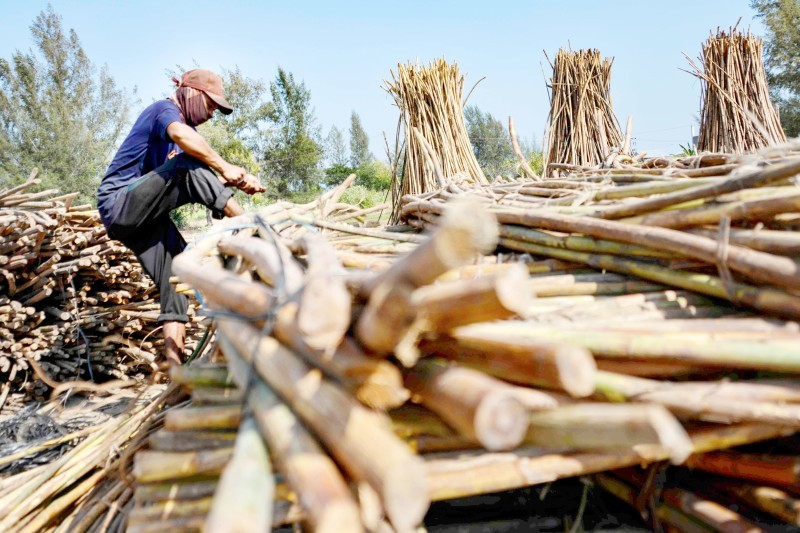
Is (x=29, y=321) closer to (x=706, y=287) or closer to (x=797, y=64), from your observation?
(x=706, y=287)

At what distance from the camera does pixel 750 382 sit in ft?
3.29

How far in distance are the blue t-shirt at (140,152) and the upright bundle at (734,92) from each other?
5370 mm

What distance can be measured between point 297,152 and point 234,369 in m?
A: 29.2

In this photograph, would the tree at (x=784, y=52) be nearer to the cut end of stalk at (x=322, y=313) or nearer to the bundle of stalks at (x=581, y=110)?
the bundle of stalks at (x=581, y=110)

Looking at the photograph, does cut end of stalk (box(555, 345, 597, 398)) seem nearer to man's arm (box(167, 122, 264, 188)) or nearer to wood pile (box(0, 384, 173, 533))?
wood pile (box(0, 384, 173, 533))

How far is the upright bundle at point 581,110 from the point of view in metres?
5.00

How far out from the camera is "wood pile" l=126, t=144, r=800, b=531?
75cm

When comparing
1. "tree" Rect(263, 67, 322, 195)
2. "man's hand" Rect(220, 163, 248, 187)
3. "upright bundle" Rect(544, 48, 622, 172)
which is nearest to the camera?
"man's hand" Rect(220, 163, 248, 187)

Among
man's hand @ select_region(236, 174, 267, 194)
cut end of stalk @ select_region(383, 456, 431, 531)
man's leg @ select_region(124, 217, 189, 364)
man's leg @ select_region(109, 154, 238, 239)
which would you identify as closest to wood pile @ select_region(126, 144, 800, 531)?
cut end of stalk @ select_region(383, 456, 431, 531)

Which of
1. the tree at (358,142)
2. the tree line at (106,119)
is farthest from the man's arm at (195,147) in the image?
the tree at (358,142)

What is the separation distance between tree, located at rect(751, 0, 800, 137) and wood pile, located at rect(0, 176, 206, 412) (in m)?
24.3

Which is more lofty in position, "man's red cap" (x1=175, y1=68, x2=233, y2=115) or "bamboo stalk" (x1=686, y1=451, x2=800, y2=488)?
"man's red cap" (x1=175, y1=68, x2=233, y2=115)

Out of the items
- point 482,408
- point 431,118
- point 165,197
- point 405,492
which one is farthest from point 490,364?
point 431,118

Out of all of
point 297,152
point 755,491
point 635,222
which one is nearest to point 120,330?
point 635,222
